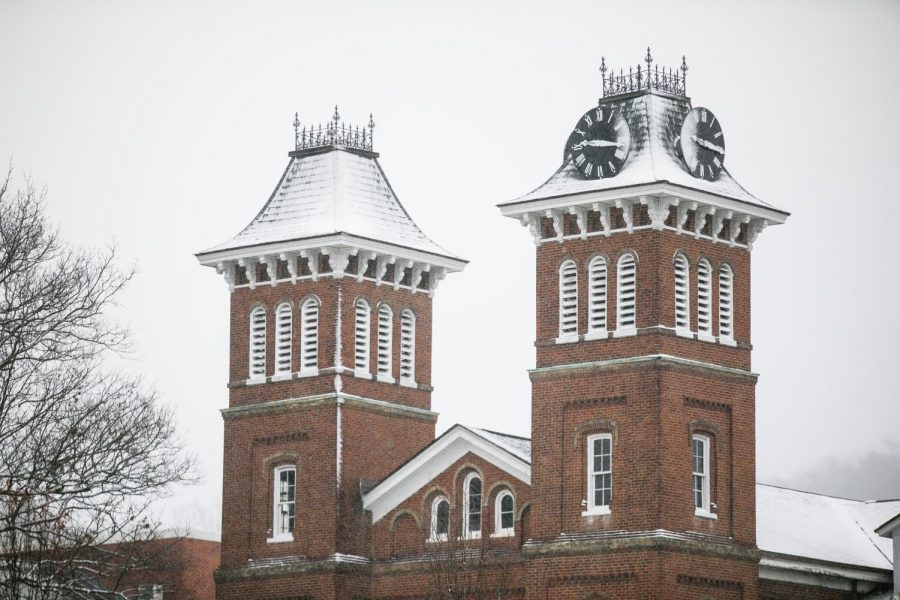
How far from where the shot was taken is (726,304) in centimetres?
5453

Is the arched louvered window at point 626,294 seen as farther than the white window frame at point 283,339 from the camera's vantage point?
No

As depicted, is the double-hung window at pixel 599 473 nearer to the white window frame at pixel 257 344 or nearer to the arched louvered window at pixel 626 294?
the arched louvered window at pixel 626 294

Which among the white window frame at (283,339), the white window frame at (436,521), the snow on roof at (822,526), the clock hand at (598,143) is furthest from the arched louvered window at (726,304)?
the white window frame at (283,339)

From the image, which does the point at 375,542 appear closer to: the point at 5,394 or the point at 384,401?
the point at 384,401

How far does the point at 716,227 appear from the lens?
178 feet

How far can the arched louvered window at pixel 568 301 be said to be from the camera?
53969mm

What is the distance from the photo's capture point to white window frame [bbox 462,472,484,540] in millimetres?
56188

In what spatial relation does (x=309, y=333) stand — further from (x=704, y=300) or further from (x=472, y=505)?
(x=704, y=300)

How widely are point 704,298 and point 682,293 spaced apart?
2.54ft

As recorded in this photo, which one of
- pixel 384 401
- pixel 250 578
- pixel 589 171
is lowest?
pixel 250 578

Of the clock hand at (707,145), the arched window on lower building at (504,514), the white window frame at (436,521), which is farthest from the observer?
the white window frame at (436,521)

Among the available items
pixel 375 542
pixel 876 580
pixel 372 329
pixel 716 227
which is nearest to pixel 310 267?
pixel 372 329

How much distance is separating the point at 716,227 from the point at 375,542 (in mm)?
12304

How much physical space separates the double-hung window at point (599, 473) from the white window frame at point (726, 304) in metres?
4.06
